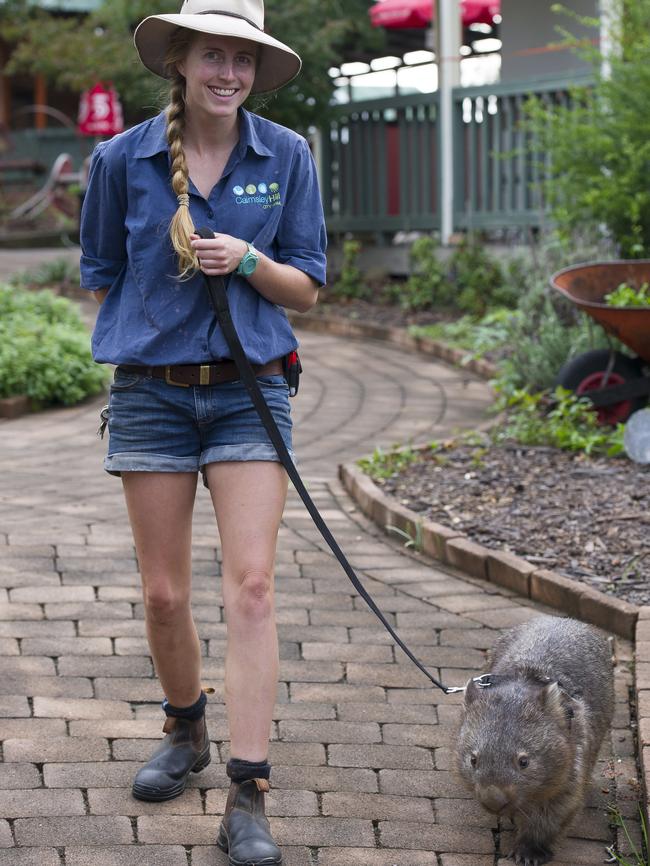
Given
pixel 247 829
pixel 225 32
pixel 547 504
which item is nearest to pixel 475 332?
pixel 547 504

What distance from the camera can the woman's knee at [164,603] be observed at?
11.1 ft

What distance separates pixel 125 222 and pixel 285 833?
1.69m

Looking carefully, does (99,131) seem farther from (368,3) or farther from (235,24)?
(235,24)

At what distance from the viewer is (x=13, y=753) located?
3.73m

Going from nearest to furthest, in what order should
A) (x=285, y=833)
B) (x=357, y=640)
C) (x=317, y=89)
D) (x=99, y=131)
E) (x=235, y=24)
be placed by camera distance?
1. (x=235, y=24)
2. (x=285, y=833)
3. (x=357, y=640)
4. (x=317, y=89)
5. (x=99, y=131)

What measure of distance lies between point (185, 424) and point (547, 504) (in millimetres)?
3040

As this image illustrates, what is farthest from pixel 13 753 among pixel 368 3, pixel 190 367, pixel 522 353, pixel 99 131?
pixel 368 3

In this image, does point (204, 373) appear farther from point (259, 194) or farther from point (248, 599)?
point (248, 599)

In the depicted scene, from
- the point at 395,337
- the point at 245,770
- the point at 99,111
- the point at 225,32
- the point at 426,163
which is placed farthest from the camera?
the point at 99,111

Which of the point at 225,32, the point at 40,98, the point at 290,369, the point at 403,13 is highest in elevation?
the point at 403,13

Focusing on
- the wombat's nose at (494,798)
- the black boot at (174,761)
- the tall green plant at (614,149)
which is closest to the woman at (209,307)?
the black boot at (174,761)

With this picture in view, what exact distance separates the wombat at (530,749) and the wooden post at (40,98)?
80.3 ft

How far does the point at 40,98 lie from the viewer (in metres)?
26.7

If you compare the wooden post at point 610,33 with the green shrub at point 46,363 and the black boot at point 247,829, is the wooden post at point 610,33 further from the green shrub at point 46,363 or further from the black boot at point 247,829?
the black boot at point 247,829
